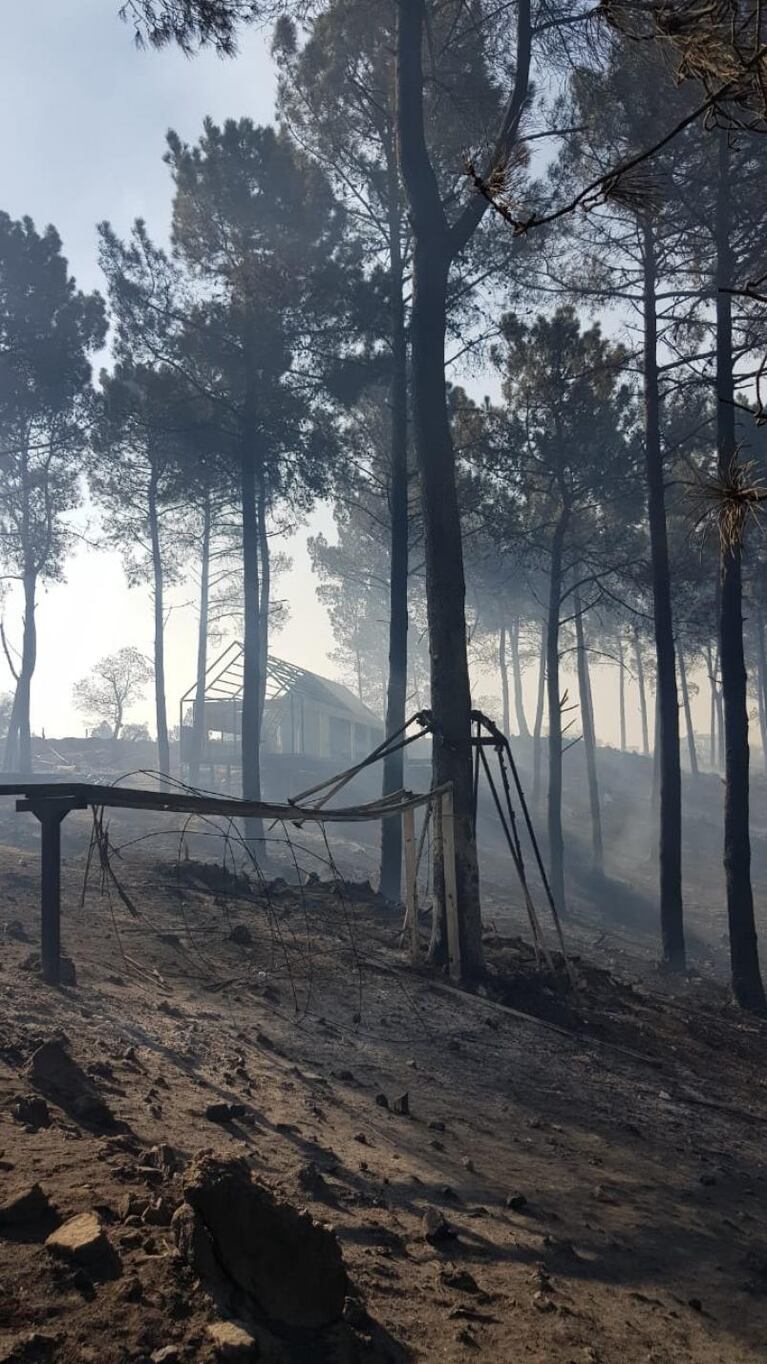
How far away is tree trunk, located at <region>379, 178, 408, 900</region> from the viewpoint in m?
17.4

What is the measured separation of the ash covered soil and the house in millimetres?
27909

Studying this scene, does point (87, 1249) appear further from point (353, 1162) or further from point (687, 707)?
point (687, 707)

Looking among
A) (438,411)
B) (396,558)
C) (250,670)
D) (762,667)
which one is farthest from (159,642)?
(762,667)

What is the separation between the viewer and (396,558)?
18.4 metres

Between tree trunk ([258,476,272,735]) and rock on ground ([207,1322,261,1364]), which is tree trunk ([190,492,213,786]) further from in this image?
rock on ground ([207,1322,261,1364])

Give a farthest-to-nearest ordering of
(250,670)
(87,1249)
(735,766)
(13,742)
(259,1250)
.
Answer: (13,742) → (250,670) → (735,766) → (259,1250) → (87,1249)

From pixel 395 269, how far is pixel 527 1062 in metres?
15.1

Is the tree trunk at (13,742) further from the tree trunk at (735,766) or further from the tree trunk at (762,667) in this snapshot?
the tree trunk at (762,667)

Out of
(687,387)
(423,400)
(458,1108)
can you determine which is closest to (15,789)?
(458,1108)

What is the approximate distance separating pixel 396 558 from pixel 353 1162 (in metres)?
13.6

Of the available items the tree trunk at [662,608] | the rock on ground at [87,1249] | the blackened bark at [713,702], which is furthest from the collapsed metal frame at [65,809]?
the blackened bark at [713,702]

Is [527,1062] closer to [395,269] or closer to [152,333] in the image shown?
[395,269]

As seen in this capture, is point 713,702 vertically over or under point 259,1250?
over

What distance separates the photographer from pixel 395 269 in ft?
63.9
